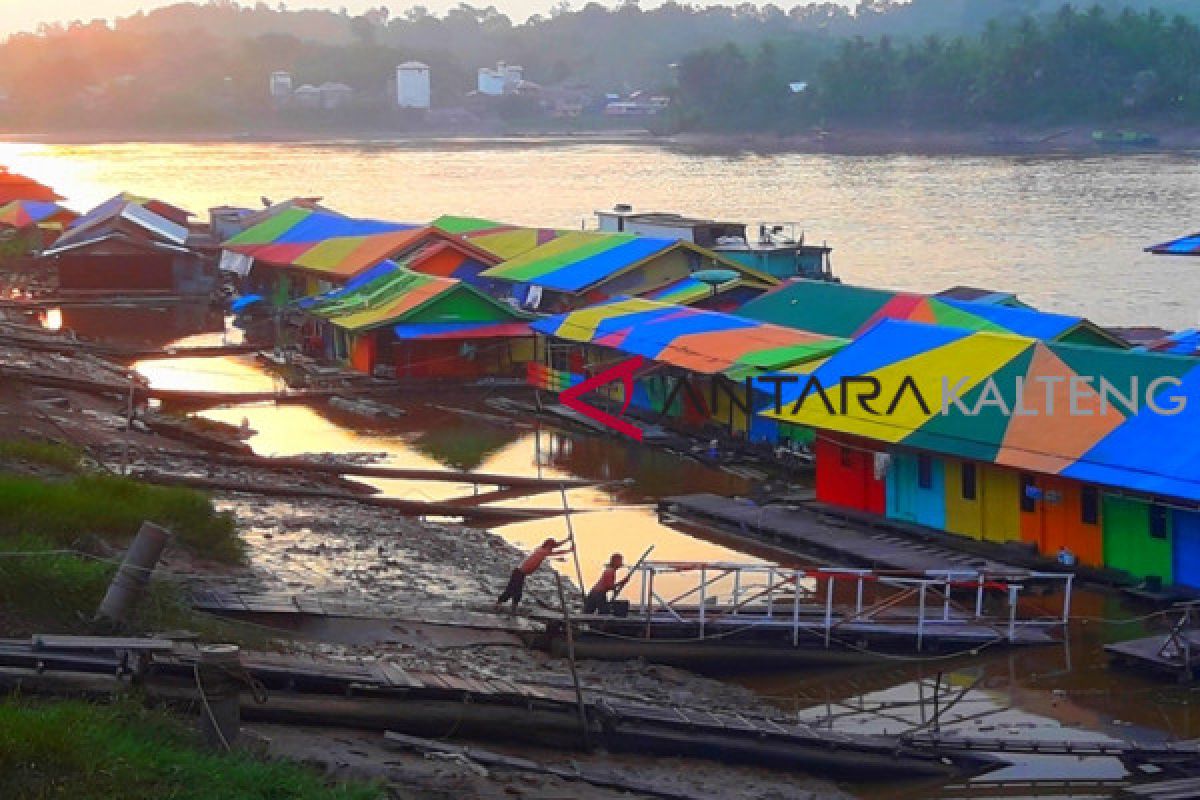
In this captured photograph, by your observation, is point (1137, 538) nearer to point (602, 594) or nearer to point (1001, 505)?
point (1001, 505)

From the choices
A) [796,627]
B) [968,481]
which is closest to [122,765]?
[796,627]

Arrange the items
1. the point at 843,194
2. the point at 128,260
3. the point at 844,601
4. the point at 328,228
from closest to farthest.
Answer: the point at 844,601
the point at 328,228
the point at 128,260
the point at 843,194

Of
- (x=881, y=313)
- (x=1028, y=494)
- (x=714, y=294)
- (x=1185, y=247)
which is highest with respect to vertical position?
(x=1185, y=247)

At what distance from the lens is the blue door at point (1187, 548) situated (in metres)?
17.3

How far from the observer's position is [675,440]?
26.6 meters

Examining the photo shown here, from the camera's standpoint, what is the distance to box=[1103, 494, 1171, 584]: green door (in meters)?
17.7

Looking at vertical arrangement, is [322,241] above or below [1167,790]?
above

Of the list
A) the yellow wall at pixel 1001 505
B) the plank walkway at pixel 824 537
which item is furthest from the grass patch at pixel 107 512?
the yellow wall at pixel 1001 505

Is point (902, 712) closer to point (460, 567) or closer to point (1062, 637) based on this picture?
point (1062, 637)

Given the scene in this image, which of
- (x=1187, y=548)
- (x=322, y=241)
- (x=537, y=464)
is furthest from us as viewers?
(x=322, y=241)

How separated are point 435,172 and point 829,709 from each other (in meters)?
87.9

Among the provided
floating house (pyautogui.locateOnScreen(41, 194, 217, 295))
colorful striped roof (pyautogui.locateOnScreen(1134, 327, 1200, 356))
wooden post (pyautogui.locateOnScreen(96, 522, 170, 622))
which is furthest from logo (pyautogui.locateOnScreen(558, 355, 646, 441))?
floating house (pyautogui.locateOnScreen(41, 194, 217, 295))

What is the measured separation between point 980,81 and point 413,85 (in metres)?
60.9

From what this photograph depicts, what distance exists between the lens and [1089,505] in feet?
60.4
